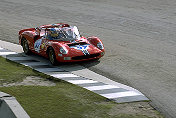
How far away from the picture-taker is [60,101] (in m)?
10.7

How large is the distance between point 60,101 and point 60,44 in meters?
5.00

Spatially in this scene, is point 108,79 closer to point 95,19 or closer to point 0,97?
point 0,97

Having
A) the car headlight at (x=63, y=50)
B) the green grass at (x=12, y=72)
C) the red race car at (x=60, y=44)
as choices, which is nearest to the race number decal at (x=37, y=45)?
the red race car at (x=60, y=44)

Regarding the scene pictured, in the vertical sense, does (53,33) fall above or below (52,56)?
above

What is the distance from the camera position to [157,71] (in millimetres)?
14227

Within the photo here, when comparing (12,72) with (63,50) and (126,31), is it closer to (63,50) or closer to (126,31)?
(63,50)

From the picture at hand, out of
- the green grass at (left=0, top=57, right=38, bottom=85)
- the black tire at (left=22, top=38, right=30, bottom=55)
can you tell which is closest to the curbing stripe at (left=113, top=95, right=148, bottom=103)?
the green grass at (left=0, top=57, right=38, bottom=85)

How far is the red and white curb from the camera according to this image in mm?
11680

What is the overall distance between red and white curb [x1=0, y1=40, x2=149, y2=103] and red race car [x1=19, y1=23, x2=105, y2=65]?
33 cm

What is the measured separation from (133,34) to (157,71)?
22.9 ft

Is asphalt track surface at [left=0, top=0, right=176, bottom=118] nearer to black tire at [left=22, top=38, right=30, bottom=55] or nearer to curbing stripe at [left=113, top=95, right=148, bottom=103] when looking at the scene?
curbing stripe at [left=113, top=95, right=148, bottom=103]

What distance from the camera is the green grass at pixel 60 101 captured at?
987 centimetres

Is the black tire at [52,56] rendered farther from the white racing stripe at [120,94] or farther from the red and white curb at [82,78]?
the white racing stripe at [120,94]

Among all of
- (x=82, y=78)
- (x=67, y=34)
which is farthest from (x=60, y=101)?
(x=67, y=34)
